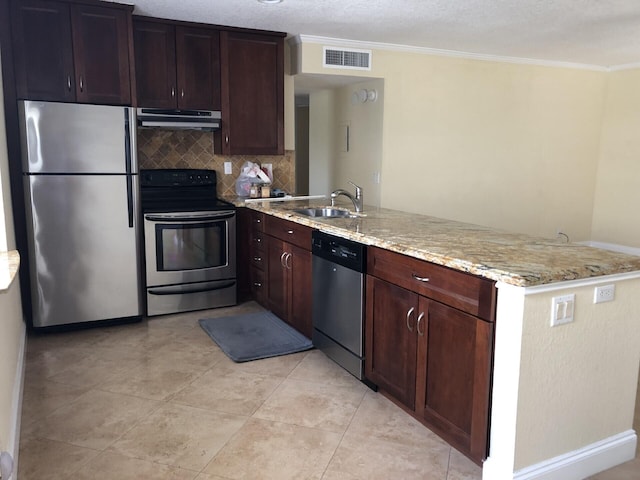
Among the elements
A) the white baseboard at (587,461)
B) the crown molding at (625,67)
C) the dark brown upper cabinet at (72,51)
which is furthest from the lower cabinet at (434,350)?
the crown molding at (625,67)

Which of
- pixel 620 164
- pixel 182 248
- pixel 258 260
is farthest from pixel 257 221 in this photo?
pixel 620 164

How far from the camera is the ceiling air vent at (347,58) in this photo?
496 centimetres

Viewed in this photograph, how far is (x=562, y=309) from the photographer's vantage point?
1966 millimetres

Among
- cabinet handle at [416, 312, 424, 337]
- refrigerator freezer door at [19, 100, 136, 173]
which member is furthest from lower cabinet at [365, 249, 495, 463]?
refrigerator freezer door at [19, 100, 136, 173]

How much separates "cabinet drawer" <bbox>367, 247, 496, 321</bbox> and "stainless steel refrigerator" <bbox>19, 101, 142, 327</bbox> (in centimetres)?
213

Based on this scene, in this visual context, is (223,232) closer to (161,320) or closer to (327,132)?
(161,320)

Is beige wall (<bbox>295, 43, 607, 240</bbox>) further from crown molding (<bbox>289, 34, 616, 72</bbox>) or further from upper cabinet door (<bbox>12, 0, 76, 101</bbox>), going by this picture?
upper cabinet door (<bbox>12, 0, 76, 101</bbox>)

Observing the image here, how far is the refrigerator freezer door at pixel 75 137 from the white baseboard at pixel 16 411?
1.22 metres

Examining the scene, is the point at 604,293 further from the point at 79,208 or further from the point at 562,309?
the point at 79,208

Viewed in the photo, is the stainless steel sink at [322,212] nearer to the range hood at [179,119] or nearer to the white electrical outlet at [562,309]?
the range hood at [179,119]

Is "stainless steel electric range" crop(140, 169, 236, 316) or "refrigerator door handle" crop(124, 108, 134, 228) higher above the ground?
"refrigerator door handle" crop(124, 108, 134, 228)

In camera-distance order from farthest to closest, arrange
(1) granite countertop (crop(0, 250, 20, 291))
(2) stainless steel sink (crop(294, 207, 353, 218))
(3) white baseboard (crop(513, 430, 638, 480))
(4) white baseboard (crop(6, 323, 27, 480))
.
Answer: (2) stainless steel sink (crop(294, 207, 353, 218)) < (4) white baseboard (crop(6, 323, 27, 480)) < (3) white baseboard (crop(513, 430, 638, 480)) < (1) granite countertop (crop(0, 250, 20, 291))

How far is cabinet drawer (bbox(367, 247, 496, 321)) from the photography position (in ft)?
6.58

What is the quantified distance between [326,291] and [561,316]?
5.07 ft
